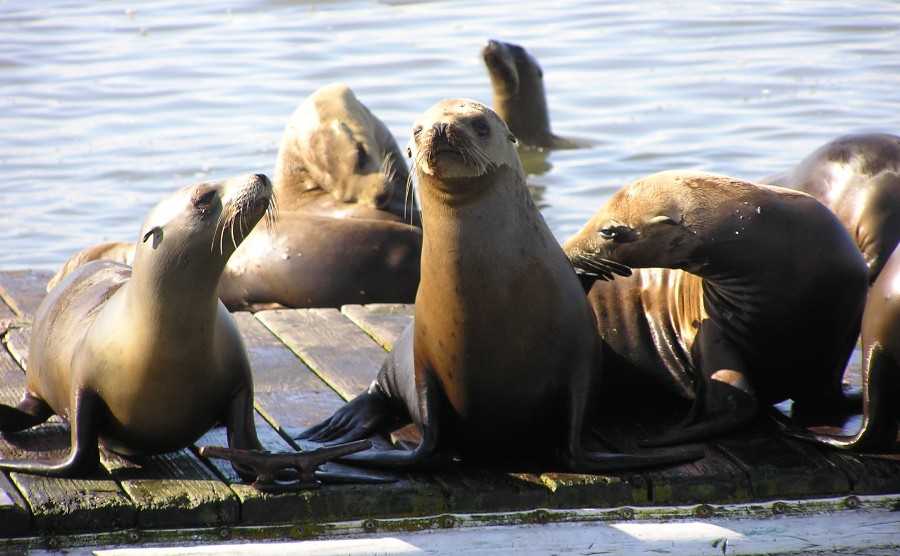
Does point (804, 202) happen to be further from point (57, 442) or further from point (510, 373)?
point (57, 442)

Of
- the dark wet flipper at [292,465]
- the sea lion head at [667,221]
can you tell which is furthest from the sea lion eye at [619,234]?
the dark wet flipper at [292,465]

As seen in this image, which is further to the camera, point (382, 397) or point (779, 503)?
point (382, 397)

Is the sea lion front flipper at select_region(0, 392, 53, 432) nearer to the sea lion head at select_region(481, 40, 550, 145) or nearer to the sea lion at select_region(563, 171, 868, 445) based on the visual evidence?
the sea lion at select_region(563, 171, 868, 445)

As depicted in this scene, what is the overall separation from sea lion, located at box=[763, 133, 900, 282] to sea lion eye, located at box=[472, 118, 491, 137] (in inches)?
92.4

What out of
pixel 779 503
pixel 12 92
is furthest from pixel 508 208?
pixel 12 92

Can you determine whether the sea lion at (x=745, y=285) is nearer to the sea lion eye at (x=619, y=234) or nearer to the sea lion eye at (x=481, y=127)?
the sea lion eye at (x=619, y=234)

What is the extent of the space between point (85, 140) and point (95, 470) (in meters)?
8.53

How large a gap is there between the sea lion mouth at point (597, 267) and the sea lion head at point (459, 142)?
699mm

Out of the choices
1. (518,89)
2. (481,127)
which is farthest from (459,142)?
(518,89)

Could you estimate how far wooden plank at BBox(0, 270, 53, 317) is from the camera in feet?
19.0

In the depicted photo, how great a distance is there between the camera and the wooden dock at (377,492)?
138 inches

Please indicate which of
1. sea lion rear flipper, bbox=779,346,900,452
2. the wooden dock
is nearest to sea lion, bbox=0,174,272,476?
the wooden dock

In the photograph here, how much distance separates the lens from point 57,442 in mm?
4102

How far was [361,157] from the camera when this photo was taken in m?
6.73
